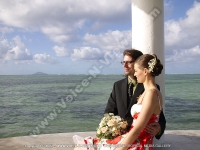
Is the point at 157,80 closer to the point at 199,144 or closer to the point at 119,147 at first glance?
the point at 199,144

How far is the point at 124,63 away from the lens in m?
3.40

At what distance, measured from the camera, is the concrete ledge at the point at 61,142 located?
489 centimetres

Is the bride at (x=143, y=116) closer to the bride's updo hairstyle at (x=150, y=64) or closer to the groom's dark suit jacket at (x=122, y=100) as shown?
the bride's updo hairstyle at (x=150, y=64)

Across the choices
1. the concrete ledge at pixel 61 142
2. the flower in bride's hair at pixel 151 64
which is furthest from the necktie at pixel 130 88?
the concrete ledge at pixel 61 142

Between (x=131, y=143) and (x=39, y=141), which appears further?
(x=39, y=141)

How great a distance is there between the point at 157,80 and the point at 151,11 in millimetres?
1133

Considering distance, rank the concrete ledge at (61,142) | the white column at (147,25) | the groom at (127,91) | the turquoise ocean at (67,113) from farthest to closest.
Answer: the turquoise ocean at (67,113)
the concrete ledge at (61,142)
the white column at (147,25)
the groom at (127,91)

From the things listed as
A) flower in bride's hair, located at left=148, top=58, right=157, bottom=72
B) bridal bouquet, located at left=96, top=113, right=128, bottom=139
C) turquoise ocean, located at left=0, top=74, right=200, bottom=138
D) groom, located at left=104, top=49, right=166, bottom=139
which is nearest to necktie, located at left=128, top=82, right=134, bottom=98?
groom, located at left=104, top=49, right=166, bottom=139

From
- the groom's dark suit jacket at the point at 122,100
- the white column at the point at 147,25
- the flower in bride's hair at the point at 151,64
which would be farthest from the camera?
the white column at the point at 147,25

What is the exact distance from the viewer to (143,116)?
101 inches

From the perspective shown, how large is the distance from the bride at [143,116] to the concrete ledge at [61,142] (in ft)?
6.23

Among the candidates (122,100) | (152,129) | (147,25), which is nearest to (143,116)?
(152,129)

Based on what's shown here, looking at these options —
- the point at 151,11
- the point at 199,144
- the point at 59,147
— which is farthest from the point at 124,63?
the point at 199,144

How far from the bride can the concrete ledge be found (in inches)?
74.8
